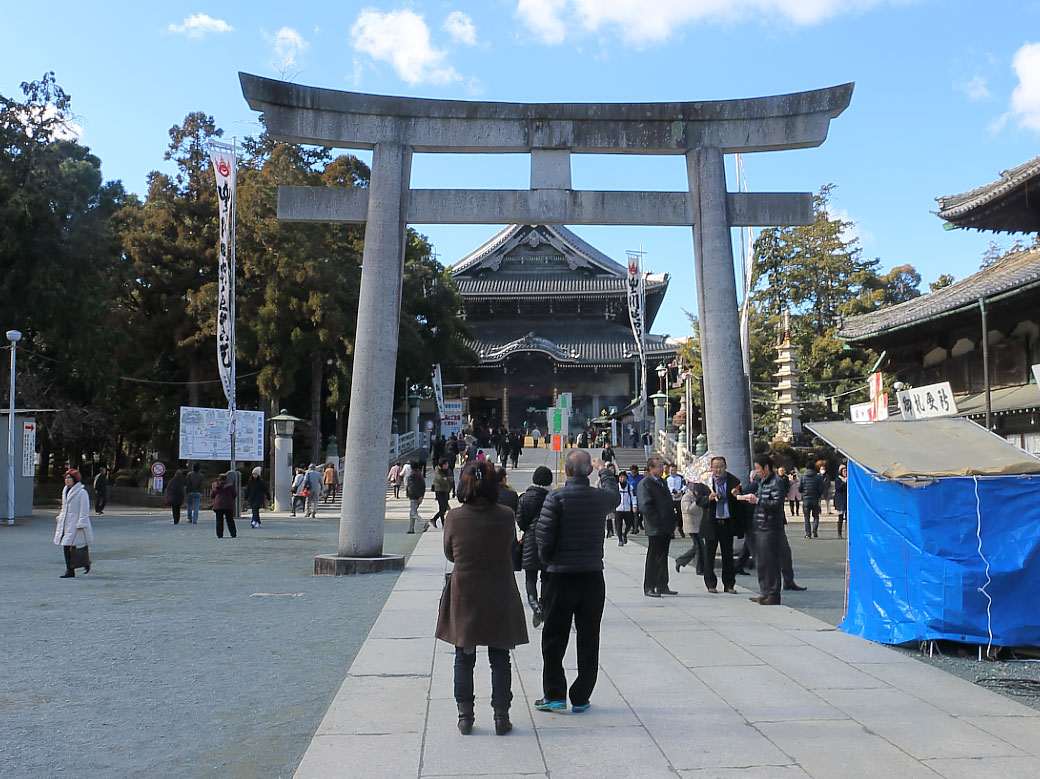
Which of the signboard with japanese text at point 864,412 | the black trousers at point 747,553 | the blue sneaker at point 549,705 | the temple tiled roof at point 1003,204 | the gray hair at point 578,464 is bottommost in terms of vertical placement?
the blue sneaker at point 549,705

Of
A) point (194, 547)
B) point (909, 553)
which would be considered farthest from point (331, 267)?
point (909, 553)

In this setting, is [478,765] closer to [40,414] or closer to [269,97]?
[269,97]

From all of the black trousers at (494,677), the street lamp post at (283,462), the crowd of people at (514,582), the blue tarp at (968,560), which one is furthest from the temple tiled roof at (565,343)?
the black trousers at (494,677)

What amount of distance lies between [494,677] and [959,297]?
18181mm

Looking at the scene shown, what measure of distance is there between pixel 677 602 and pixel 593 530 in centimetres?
477

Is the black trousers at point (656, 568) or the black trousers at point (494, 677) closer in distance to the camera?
the black trousers at point (494, 677)

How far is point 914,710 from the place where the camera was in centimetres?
527

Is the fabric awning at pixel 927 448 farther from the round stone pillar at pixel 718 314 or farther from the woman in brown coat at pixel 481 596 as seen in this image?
the woman in brown coat at pixel 481 596

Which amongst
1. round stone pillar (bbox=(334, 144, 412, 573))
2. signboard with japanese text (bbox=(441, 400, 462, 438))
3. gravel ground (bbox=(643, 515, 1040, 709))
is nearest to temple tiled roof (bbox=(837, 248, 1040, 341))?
gravel ground (bbox=(643, 515, 1040, 709))

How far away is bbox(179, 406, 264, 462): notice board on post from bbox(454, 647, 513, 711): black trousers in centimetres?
1751

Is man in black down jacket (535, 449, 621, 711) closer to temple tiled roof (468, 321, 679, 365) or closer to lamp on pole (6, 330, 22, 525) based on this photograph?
lamp on pole (6, 330, 22, 525)

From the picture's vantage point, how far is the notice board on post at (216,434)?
837 inches

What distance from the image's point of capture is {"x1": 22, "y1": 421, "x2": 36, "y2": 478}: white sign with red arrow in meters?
21.4

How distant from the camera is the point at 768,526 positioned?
9078mm
